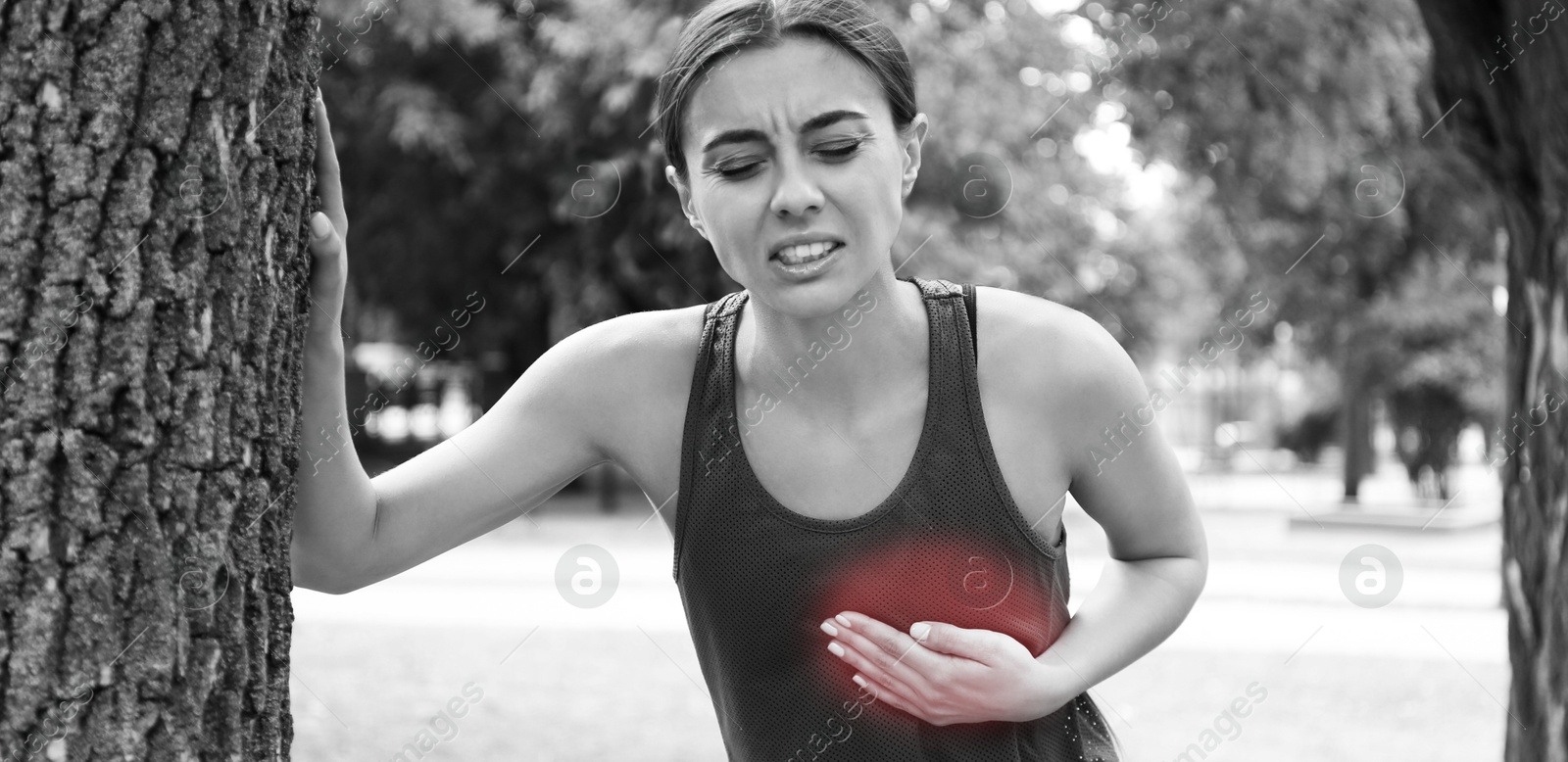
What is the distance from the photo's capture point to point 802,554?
6.05ft

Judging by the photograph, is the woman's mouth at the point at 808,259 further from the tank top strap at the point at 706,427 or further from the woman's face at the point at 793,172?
the tank top strap at the point at 706,427

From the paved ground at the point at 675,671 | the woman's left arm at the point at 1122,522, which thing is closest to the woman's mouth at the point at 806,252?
the woman's left arm at the point at 1122,522

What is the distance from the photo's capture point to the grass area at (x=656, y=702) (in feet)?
19.8

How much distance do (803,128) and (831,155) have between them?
50 millimetres

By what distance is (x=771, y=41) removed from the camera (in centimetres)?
183

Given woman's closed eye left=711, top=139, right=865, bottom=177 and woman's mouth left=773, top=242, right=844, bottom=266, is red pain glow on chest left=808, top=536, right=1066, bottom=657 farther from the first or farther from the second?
woman's closed eye left=711, top=139, right=865, bottom=177

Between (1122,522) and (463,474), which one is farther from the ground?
(463,474)

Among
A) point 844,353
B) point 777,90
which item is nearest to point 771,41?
point 777,90

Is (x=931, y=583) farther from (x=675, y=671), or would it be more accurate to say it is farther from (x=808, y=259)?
(x=675, y=671)

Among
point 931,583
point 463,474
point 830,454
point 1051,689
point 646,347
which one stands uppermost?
point 646,347

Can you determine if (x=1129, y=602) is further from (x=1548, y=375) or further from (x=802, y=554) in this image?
(x=1548, y=375)

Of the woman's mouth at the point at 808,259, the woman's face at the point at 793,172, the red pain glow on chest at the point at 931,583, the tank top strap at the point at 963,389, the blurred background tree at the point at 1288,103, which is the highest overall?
the blurred background tree at the point at 1288,103

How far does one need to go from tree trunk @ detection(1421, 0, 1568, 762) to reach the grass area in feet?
8.36

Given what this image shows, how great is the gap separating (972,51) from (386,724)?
17.3 ft
